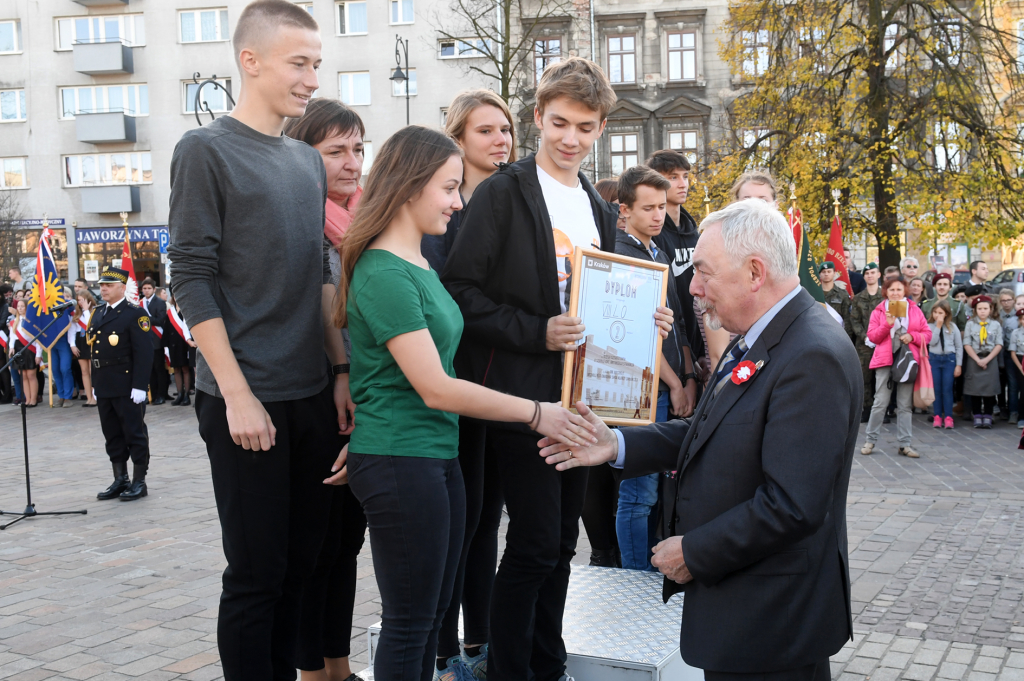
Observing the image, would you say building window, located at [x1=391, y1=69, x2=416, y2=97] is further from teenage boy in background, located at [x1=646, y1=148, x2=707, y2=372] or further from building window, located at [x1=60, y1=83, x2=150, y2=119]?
teenage boy in background, located at [x1=646, y1=148, x2=707, y2=372]

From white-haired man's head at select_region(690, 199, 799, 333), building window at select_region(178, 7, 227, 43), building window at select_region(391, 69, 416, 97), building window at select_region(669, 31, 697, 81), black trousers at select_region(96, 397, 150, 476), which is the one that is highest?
building window at select_region(178, 7, 227, 43)

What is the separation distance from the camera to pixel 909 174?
776 inches

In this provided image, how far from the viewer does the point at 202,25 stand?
38625 mm

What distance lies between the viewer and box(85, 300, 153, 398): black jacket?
909cm

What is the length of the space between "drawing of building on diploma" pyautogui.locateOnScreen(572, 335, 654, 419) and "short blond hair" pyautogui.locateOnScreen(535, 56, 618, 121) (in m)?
0.88

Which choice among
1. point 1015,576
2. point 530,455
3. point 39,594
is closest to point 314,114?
point 530,455

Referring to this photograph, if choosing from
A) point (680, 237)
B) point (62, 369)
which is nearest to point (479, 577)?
point (680, 237)

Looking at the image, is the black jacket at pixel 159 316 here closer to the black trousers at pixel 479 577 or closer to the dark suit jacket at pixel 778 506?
the black trousers at pixel 479 577

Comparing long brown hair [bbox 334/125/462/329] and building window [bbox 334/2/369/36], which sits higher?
building window [bbox 334/2/369/36]

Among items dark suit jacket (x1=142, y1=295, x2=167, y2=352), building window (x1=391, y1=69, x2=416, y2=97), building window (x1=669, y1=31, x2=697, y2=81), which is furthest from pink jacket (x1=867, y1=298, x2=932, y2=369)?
building window (x1=391, y1=69, x2=416, y2=97)

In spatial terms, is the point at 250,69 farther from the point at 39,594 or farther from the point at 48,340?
the point at 48,340

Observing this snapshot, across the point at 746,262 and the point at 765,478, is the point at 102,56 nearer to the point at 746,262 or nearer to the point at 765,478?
the point at 746,262

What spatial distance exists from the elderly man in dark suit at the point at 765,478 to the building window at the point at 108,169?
4048 cm

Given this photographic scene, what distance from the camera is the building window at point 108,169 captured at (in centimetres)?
3931
